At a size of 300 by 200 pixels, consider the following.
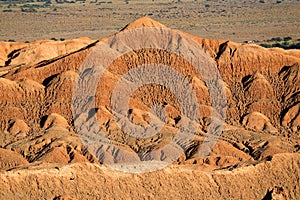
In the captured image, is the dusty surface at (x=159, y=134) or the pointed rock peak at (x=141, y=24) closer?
the dusty surface at (x=159, y=134)

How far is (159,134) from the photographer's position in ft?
287

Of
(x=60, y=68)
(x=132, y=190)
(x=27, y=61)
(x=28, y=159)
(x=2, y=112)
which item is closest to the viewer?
(x=132, y=190)

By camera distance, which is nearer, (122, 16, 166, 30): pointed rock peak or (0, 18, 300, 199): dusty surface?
(0, 18, 300, 199): dusty surface

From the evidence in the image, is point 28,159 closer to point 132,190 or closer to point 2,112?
point 2,112

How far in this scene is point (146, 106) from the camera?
3834 inches

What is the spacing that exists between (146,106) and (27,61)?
3062 centimetres

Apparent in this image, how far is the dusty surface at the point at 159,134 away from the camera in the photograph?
5631 cm

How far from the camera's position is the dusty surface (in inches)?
2217

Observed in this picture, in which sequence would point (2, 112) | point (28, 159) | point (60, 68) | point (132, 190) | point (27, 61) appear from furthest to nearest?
1. point (27, 61)
2. point (60, 68)
3. point (2, 112)
4. point (28, 159)
5. point (132, 190)

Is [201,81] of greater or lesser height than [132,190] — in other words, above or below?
below

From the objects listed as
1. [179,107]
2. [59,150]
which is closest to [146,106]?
[179,107]

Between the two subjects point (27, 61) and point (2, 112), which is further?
point (27, 61)

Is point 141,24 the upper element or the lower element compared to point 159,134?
upper

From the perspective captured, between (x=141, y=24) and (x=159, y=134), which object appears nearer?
(x=159, y=134)
